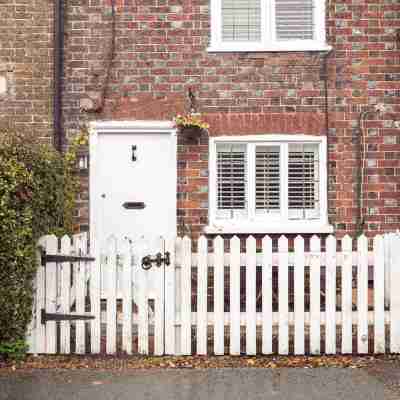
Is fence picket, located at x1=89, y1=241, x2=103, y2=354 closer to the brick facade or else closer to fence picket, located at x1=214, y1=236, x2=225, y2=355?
fence picket, located at x1=214, y1=236, x2=225, y2=355

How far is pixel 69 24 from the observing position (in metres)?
8.79

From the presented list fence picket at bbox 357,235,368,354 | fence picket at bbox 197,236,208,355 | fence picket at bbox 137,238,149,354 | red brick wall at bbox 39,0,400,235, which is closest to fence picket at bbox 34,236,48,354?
fence picket at bbox 137,238,149,354

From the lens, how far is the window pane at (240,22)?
8.95 metres

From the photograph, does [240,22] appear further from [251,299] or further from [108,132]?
[251,299]

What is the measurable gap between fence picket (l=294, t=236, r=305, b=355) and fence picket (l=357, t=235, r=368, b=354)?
1.76 ft

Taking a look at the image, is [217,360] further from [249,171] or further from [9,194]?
[249,171]

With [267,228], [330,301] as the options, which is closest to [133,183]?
[267,228]

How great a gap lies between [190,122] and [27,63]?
8.03ft

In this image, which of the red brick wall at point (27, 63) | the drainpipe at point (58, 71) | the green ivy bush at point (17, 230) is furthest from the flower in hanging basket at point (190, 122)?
the green ivy bush at point (17, 230)

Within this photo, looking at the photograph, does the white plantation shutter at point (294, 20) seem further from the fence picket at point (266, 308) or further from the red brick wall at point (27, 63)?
the fence picket at point (266, 308)

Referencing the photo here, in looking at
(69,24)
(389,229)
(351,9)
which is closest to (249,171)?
(389,229)

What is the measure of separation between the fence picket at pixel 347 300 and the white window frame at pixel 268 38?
3.82 m

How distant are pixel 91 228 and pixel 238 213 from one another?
2085 mm

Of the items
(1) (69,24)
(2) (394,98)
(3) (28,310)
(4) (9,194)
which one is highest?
(1) (69,24)
